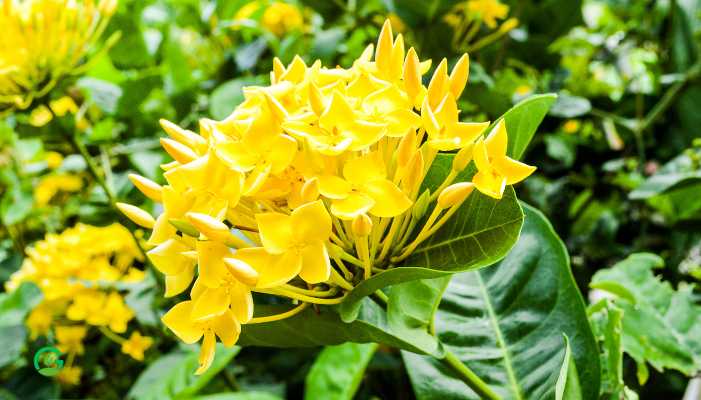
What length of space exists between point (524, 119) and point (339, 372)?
18.3 inches

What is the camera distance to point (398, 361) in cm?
96

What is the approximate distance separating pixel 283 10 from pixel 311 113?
0.89 metres

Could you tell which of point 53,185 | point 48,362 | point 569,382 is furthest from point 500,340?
point 53,185

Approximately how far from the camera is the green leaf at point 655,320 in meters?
0.66

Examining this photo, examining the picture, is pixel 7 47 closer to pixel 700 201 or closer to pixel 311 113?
pixel 311 113

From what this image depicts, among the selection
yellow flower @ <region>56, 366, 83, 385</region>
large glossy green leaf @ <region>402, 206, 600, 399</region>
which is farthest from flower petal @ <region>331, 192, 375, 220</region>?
yellow flower @ <region>56, 366, 83, 385</region>

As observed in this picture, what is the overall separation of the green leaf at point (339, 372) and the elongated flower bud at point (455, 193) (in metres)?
0.43

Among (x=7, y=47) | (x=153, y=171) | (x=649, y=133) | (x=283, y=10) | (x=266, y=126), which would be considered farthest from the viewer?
(x=283, y=10)

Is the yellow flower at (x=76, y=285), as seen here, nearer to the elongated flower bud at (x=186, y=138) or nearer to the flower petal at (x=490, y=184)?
the elongated flower bud at (x=186, y=138)

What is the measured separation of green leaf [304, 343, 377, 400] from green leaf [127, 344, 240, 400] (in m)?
0.11

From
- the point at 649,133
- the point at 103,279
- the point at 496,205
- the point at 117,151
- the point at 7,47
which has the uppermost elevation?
the point at 496,205

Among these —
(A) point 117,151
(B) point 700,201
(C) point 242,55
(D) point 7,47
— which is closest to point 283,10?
(C) point 242,55

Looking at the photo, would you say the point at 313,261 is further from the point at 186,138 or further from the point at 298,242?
the point at 186,138

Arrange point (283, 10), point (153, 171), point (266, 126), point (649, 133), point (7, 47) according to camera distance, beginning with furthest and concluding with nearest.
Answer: point (283, 10) → point (649, 133) → point (153, 171) → point (7, 47) → point (266, 126)
